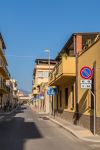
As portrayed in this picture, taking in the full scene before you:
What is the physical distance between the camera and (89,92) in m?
22.8

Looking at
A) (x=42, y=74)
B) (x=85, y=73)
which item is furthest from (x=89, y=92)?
(x=42, y=74)

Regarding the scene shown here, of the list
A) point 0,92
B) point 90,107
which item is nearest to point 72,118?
point 90,107

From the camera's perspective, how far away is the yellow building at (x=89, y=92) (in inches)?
799

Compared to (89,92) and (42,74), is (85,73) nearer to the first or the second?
(89,92)

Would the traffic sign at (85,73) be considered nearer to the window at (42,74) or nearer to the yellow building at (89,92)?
the yellow building at (89,92)

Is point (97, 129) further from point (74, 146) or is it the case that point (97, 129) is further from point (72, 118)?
point (72, 118)

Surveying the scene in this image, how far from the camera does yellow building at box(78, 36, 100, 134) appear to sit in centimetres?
2030

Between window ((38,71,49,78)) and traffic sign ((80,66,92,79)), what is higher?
window ((38,71,49,78))

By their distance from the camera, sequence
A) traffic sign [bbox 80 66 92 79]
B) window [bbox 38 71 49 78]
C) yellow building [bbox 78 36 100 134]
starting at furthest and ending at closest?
1. window [bbox 38 71 49 78]
2. yellow building [bbox 78 36 100 134]
3. traffic sign [bbox 80 66 92 79]

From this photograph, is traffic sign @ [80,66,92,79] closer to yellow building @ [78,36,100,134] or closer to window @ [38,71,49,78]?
yellow building @ [78,36,100,134]

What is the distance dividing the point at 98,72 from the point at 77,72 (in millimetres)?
6945

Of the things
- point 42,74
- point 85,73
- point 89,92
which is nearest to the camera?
point 85,73

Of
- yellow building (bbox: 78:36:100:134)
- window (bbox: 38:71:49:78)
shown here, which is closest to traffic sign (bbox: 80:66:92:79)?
yellow building (bbox: 78:36:100:134)

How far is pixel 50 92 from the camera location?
40.9m
